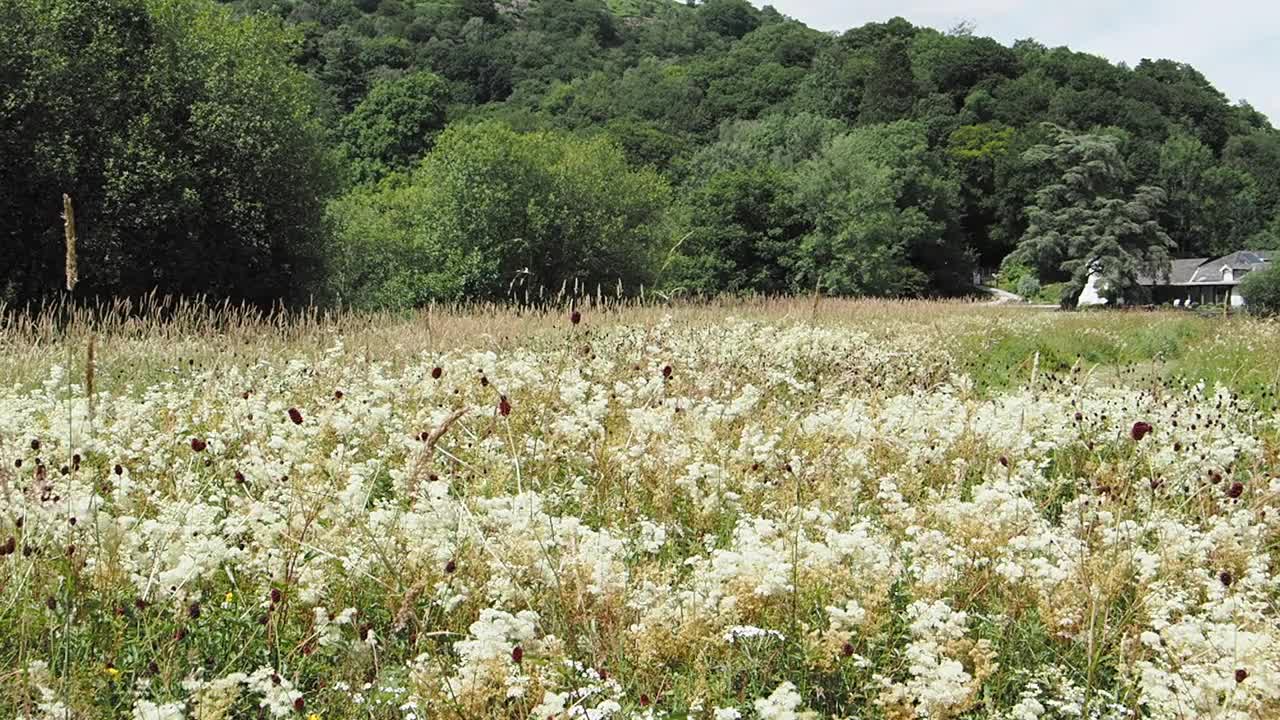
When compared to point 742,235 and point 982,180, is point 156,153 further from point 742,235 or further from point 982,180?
point 982,180

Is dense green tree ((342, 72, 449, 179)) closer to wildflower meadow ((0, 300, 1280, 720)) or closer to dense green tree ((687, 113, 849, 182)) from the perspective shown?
dense green tree ((687, 113, 849, 182))

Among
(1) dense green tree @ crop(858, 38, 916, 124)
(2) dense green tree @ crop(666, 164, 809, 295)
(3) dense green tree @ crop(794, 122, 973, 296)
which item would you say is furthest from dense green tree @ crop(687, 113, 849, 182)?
(2) dense green tree @ crop(666, 164, 809, 295)

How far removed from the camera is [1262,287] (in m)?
60.8

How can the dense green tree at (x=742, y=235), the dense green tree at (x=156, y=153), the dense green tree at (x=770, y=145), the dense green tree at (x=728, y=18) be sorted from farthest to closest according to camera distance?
1. the dense green tree at (x=728, y=18)
2. the dense green tree at (x=770, y=145)
3. the dense green tree at (x=742, y=235)
4. the dense green tree at (x=156, y=153)

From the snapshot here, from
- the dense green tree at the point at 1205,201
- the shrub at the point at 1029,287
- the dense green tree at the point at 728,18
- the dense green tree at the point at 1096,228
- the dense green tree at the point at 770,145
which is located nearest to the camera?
the dense green tree at the point at 1096,228

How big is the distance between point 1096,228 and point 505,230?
30437 mm

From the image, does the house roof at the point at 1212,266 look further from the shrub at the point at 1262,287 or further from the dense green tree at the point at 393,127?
the dense green tree at the point at 393,127

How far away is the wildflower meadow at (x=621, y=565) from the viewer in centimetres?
271

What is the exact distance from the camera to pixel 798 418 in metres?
6.91

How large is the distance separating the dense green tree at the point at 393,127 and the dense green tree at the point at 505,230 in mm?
36235

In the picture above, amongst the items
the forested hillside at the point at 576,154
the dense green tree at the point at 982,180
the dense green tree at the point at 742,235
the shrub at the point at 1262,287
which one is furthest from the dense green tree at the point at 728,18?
the shrub at the point at 1262,287

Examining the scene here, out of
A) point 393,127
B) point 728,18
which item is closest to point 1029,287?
point 393,127

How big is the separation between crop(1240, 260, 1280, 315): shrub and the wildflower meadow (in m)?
63.0

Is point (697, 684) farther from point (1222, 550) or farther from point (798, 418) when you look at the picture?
point (798, 418)
